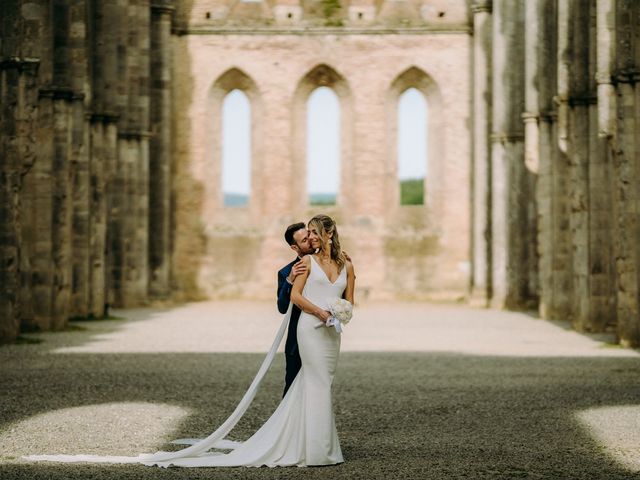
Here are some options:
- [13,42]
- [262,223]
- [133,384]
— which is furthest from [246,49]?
[133,384]

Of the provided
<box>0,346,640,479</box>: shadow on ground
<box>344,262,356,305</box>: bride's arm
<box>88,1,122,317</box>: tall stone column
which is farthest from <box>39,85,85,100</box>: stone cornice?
<box>344,262,356,305</box>: bride's arm

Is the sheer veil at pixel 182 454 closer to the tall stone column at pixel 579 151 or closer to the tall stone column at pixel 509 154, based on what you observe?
the tall stone column at pixel 579 151

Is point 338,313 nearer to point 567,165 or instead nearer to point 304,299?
point 304,299

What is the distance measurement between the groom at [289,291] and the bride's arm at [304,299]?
0.03m

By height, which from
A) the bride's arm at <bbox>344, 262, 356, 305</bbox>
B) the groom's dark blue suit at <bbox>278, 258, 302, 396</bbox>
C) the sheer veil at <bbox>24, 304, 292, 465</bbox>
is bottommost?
the sheer veil at <bbox>24, 304, 292, 465</bbox>

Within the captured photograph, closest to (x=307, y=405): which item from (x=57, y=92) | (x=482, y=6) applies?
(x=57, y=92)

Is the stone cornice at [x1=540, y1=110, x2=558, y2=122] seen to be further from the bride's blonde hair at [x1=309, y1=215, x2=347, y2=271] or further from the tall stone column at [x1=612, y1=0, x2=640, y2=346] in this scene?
the bride's blonde hair at [x1=309, y1=215, x2=347, y2=271]

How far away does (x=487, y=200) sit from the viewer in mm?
30000

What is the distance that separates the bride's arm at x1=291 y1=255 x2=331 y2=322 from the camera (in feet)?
24.7

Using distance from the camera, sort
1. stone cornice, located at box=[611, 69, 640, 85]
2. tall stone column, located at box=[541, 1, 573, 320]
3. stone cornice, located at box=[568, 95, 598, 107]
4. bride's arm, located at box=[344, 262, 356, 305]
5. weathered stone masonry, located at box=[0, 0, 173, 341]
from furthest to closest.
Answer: tall stone column, located at box=[541, 1, 573, 320] → stone cornice, located at box=[568, 95, 598, 107] → weathered stone masonry, located at box=[0, 0, 173, 341] → stone cornice, located at box=[611, 69, 640, 85] → bride's arm, located at box=[344, 262, 356, 305]

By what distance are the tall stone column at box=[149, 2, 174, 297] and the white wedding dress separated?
868 inches

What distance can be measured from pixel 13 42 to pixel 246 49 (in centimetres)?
1487

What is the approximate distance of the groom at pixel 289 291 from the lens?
7617 millimetres

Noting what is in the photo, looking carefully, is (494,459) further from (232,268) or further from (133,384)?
(232,268)
